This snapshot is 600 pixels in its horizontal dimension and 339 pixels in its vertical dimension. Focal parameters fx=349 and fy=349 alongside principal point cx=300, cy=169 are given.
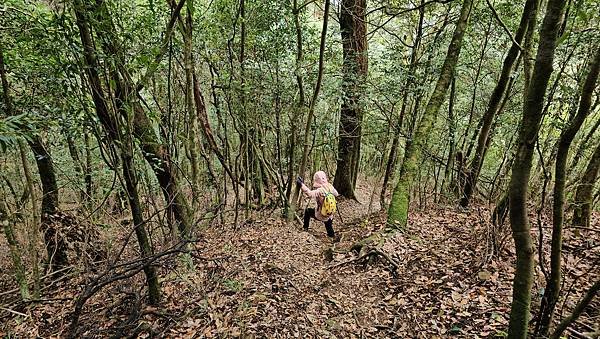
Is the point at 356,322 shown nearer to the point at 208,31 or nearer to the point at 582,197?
the point at 582,197

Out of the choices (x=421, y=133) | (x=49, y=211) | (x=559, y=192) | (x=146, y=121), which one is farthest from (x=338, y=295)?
(x=49, y=211)

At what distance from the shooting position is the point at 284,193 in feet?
31.3

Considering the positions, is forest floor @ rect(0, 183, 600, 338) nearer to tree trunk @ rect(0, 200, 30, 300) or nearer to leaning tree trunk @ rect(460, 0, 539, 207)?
tree trunk @ rect(0, 200, 30, 300)

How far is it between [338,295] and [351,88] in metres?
5.18

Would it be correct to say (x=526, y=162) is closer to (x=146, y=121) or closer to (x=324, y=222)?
(x=146, y=121)

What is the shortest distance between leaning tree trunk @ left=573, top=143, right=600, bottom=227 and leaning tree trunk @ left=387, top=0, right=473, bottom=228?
2.46 meters

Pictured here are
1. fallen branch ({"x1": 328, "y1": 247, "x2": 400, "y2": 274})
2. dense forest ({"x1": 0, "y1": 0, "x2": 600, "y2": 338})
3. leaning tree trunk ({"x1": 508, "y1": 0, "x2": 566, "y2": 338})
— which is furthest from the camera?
fallen branch ({"x1": 328, "y1": 247, "x2": 400, "y2": 274})

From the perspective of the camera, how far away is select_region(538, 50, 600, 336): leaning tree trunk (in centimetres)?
229

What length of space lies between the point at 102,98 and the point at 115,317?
294 centimetres

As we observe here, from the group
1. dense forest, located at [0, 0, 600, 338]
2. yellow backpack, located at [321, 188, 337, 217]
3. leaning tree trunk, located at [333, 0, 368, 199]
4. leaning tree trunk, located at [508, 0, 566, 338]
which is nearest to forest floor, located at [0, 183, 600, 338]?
dense forest, located at [0, 0, 600, 338]

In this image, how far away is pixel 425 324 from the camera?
407 cm

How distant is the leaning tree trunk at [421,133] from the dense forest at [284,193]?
0.03m

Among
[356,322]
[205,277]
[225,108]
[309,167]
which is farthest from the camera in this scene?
[309,167]

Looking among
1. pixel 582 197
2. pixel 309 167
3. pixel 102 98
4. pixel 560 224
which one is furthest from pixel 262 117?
pixel 560 224
